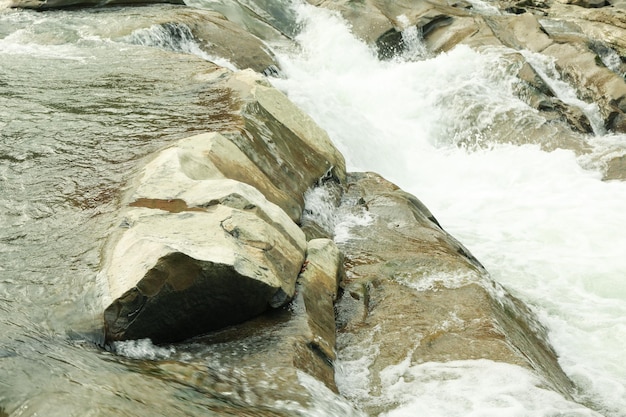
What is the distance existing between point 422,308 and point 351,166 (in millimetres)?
4378

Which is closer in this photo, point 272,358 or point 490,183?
point 272,358

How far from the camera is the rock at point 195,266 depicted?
12.5 feet

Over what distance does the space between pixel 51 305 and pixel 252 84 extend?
14.2 ft

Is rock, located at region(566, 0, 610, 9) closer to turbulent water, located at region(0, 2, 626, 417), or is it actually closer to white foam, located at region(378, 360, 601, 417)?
turbulent water, located at region(0, 2, 626, 417)

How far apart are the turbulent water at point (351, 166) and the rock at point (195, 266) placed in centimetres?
18

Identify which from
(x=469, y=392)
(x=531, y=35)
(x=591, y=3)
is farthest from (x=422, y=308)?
(x=591, y=3)

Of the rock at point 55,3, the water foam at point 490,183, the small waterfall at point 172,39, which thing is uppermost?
the rock at point 55,3

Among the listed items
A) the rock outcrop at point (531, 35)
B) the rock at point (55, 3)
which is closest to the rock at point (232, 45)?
the rock at point (55, 3)

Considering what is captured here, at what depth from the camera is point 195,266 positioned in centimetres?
390

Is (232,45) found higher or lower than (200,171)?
higher

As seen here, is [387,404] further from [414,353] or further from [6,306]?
[6,306]

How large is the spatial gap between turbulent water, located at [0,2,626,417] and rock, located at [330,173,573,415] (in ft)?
0.56

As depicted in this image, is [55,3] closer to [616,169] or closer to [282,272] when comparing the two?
[282,272]

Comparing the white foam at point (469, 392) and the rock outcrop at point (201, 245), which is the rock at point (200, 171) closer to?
the rock outcrop at point (201, 245)
